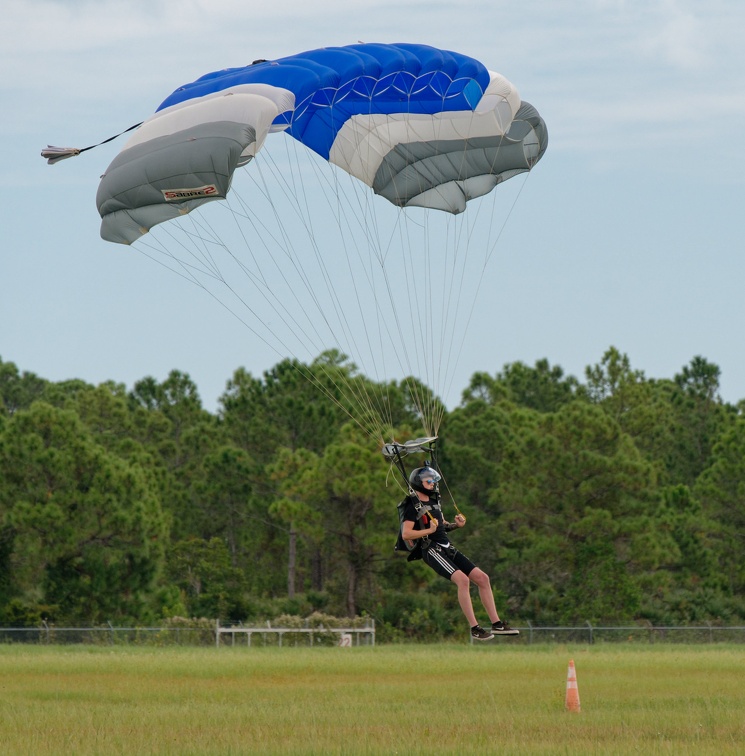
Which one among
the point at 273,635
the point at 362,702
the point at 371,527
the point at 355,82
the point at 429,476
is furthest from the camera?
the point at 371,527

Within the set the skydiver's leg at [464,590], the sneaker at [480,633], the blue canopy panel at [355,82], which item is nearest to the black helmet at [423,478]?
the skydiver's leg at [464,590]

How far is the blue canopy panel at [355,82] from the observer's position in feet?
53.4

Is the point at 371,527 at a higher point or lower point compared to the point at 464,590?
higher

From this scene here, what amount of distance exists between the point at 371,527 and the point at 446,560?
31641 mm

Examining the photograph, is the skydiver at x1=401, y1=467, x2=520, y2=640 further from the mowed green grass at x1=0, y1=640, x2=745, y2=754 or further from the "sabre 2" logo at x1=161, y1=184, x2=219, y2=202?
the "sabre 2" logo at x1=161, y1=184, x2=219, y2=202

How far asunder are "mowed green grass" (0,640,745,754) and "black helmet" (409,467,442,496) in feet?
9.10

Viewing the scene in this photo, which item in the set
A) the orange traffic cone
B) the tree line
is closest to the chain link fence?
the tree line

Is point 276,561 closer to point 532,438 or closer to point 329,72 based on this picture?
point 532,438

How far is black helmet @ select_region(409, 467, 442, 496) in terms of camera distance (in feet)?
46.9

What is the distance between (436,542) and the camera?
14.6m

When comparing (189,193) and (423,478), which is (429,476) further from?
(189,193)

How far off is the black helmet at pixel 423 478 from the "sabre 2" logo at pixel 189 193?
4.06 metres

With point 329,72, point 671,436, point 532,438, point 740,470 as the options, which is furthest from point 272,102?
point 671,436

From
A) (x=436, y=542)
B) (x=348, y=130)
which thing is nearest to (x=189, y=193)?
(x=348, y=130)
